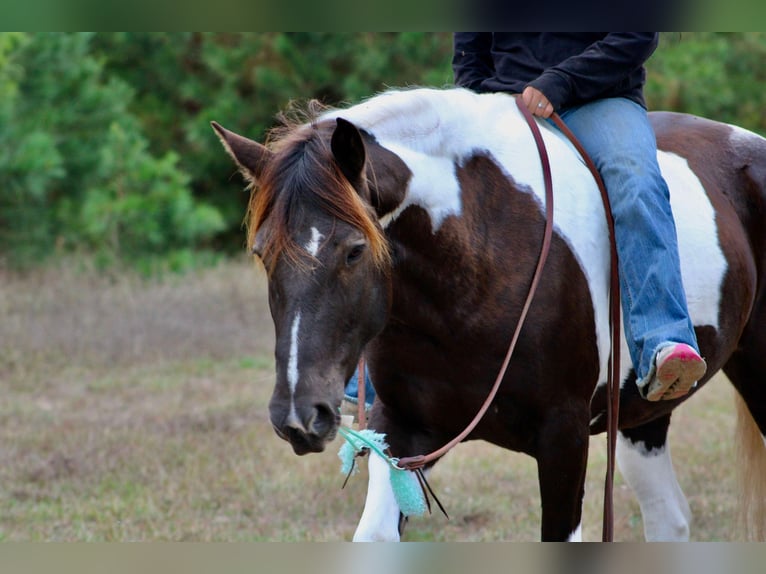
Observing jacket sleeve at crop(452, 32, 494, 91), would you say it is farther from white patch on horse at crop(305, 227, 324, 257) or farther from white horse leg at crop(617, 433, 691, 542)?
white horse leg at crop(617, 433, 691, 542)

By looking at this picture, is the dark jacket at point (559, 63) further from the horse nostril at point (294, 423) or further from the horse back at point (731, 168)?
the horse nostril at point (294, 423)

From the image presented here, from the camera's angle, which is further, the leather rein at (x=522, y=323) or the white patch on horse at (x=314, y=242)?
the leather rein at (x=522, y=323)

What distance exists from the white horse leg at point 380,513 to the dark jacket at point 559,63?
1.27 meters

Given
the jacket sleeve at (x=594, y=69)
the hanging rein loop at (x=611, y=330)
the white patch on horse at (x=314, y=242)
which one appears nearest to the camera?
the white patch on horse at (x=314, y=242)

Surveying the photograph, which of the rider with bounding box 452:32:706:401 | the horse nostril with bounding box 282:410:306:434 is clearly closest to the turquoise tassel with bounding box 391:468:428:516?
the horse nostril with bounding box 282:410:306:434

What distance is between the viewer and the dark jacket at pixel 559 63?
3.20 metres

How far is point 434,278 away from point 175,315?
7880mm

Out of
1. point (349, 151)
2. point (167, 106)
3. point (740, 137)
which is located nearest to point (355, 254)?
point (349, 151)

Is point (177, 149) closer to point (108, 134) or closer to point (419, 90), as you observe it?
point (108, 134)

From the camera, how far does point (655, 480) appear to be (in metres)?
4.28

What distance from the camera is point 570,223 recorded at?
3020mm

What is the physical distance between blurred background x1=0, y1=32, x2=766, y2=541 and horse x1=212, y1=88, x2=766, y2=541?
75 cm

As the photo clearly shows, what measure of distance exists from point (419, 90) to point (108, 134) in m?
11.2

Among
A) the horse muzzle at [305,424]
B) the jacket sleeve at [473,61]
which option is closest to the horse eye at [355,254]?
the horse muzzle at [305,424]
